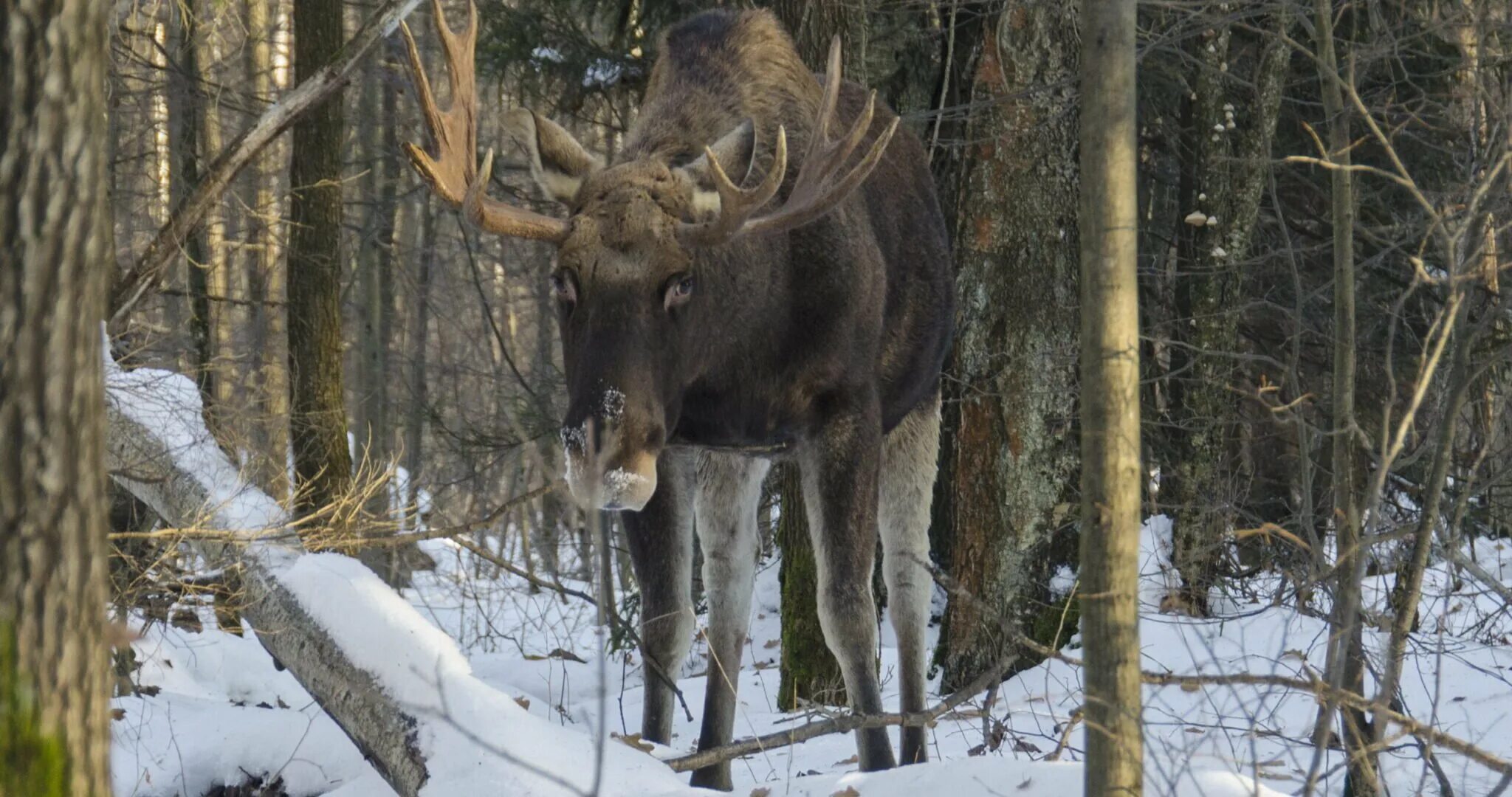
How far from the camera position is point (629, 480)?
4.87 metres

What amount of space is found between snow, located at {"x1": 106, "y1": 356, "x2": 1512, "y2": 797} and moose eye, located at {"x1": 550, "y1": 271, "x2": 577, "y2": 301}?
4.02 feet

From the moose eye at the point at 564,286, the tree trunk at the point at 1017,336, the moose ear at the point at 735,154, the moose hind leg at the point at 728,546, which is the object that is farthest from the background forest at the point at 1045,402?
the moose ear at the point at 735,154

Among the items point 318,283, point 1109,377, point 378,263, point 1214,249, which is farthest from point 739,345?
point 378,263

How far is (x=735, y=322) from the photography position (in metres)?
5.59

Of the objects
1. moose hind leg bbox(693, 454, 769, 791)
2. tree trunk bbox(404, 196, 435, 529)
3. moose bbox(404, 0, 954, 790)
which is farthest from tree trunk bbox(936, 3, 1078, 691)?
tree trunk bbox(404, 196, 435, 529)

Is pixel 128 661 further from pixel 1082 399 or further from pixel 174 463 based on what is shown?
pixel 1082 399

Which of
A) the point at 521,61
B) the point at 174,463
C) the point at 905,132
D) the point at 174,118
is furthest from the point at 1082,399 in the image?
the point at 174,118

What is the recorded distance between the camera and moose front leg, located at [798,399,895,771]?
5895 mm

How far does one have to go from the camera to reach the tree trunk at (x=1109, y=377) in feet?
11.0

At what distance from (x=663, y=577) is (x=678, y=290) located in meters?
1.30

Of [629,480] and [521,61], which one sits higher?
[521,61]

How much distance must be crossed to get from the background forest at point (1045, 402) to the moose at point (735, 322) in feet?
1.38

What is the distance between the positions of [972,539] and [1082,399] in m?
5.09

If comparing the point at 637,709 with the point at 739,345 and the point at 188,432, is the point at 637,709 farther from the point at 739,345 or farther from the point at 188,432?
the point at 739,345
